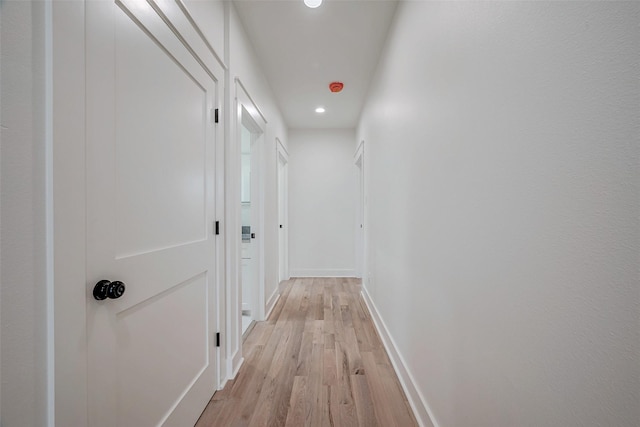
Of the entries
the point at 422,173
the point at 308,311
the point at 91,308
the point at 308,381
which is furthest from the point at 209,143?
the point at 308,311

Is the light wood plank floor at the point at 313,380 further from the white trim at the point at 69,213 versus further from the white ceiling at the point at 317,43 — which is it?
the white ceiling at the point at 317,43

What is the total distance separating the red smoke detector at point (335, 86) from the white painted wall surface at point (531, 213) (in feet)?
5.70

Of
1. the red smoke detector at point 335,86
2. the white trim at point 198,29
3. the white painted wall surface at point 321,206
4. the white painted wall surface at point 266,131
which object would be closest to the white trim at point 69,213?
the white trim at point 198,29

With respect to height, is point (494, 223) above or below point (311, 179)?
below

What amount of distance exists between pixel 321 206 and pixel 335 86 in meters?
2.07

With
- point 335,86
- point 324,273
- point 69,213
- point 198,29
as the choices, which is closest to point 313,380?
point 69,213

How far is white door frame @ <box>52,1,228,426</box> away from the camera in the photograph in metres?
0.69

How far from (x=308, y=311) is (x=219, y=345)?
61.6 inches

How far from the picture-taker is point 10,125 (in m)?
0.59

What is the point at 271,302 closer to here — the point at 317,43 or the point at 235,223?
the point at 235,223

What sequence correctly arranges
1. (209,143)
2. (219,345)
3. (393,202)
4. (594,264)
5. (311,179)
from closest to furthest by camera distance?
(594,264), (209,143), (219,345), (393,202), (311,179)

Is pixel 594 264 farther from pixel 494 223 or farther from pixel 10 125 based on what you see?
pixel 10 125

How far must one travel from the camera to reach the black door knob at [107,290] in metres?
0.83

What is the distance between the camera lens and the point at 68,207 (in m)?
0.73
